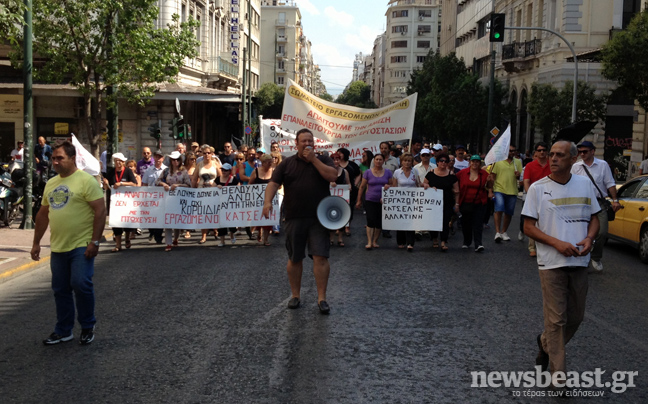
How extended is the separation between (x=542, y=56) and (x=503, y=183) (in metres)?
29.7

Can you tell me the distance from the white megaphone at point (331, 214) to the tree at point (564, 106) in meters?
28.2

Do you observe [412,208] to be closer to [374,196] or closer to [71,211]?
[374,196]

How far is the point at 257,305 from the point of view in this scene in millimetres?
8492

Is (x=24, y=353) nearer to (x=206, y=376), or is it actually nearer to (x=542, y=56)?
(x=206, y=376)

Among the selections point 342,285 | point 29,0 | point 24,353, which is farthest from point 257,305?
point 29,0

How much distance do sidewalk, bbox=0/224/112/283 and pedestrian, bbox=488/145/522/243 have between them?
7457 mm

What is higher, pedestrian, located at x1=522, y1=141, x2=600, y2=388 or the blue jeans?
pedestrian, located at x1=522, y1=141, x2=600, y2=388

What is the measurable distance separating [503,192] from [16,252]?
28.3 feet

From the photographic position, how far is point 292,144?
70.4 ft

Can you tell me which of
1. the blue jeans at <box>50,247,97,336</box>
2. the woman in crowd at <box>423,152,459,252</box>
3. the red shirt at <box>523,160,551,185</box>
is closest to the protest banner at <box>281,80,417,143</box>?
the woman in crowd at <box>423,152,459,252</box>

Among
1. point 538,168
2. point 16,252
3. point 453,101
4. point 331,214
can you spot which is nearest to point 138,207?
point 16,252

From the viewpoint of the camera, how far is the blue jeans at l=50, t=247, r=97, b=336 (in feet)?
22.5

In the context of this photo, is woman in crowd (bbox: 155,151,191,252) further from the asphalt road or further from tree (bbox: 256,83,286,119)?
tree (bbox: 256,83,286,119)

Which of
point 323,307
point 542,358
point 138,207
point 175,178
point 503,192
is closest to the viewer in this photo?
point 542,358
